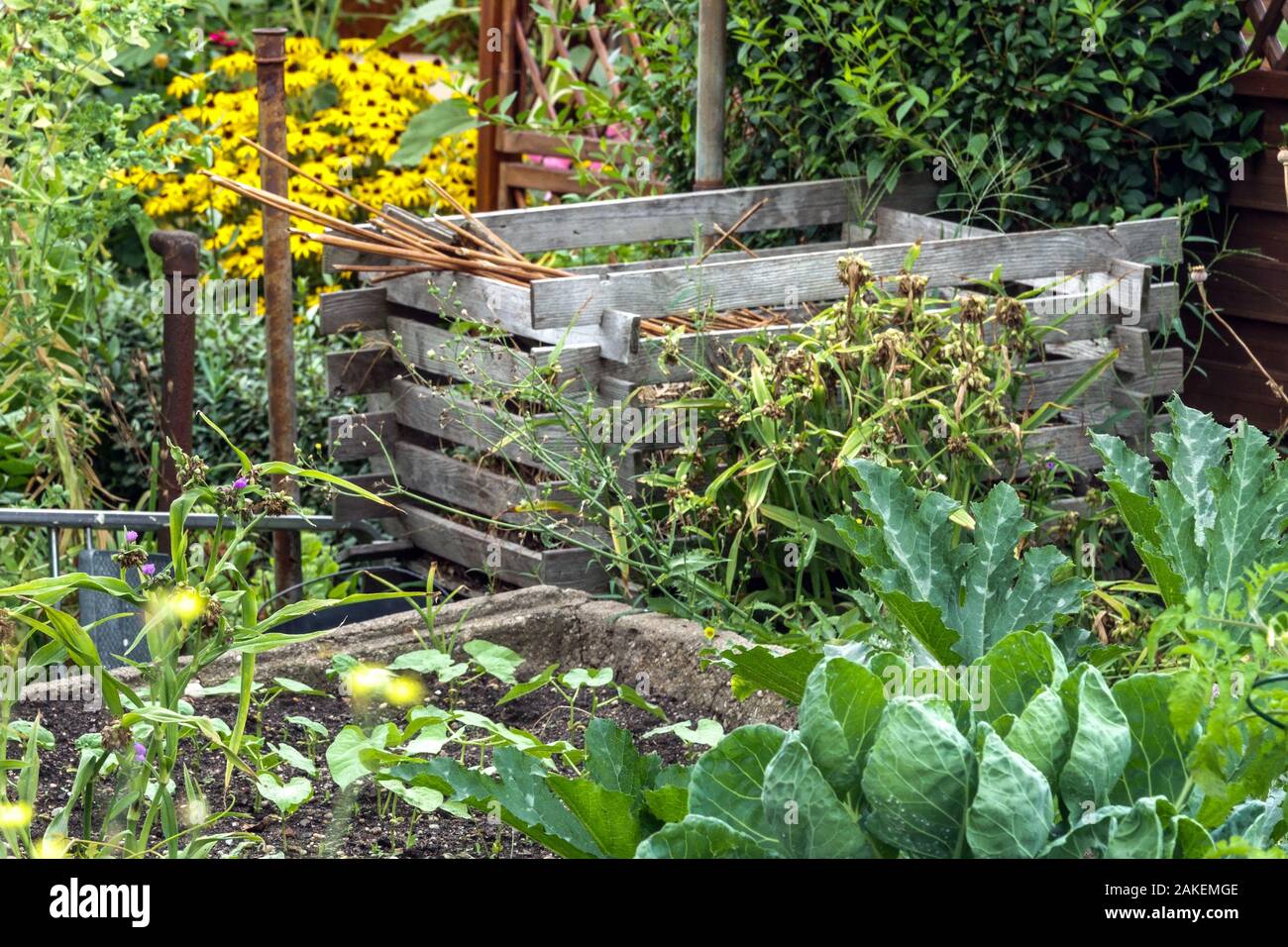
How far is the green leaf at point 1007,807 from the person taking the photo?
140cm

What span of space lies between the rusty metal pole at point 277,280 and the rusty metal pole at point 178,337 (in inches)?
8.6

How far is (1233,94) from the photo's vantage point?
400cm

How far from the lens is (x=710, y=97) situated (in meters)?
4.42

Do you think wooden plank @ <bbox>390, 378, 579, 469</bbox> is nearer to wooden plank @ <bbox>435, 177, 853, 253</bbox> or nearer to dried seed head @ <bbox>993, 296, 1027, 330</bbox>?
wooden plank @ <bbox>435, 177, 853, 253</bbox>

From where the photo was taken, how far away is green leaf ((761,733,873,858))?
1443 millimetres

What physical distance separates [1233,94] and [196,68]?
5683 mm

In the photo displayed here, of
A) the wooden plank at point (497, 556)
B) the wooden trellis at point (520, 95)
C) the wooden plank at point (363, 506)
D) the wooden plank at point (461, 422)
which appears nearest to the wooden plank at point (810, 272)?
the wooden plank at point (461, 422)

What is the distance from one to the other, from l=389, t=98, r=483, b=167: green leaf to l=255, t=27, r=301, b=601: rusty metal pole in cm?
305

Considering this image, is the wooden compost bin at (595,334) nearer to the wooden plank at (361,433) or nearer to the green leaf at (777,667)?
the wooden plank at (361,433)

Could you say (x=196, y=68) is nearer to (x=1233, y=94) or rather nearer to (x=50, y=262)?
(x=50, y=262)

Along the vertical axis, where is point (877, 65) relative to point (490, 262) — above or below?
above

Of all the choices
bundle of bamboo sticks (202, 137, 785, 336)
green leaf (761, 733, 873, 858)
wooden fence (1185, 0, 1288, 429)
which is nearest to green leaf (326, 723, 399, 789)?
green leaf (761, 733, 873, 858)
